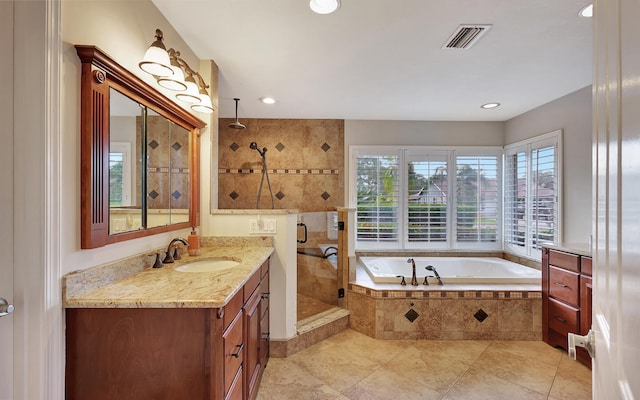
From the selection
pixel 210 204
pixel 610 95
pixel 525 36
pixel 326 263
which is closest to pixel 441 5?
pixel 525 36

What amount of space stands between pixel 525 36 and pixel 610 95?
1.69 metres

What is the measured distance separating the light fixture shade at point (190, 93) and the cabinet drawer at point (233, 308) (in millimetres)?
1251

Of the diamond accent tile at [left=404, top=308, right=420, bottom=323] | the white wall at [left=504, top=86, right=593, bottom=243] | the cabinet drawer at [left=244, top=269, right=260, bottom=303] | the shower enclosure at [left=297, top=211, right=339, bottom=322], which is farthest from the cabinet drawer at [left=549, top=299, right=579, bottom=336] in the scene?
the cabinet drawer at [left=244, top=269, right=260, bottom=303]


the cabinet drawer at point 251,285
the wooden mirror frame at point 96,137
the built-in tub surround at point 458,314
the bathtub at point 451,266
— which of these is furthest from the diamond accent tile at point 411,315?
the wooden mirror frame at point 96,137

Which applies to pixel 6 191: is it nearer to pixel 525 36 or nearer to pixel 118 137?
pixel 118 137

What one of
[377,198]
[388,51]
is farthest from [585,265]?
[388,51]

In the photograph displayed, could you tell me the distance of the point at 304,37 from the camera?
6.04 feet

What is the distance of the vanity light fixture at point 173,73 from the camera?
1356mm

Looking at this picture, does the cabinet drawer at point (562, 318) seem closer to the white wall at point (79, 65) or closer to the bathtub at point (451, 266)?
the bathtub at point (451, 266)

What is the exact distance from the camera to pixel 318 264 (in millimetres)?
3104

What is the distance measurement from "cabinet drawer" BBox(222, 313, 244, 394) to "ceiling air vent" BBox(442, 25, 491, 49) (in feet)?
6.98

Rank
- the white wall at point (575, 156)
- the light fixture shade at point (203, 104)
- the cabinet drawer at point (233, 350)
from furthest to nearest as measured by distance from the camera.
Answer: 1. the white wall at point (575, 156)
2. the light fixture shade at point (203, 104)
3. the cabinet drawer at point (233, 350)

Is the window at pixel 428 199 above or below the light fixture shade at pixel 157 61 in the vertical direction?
below

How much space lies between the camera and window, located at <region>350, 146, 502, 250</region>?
12.3ft
